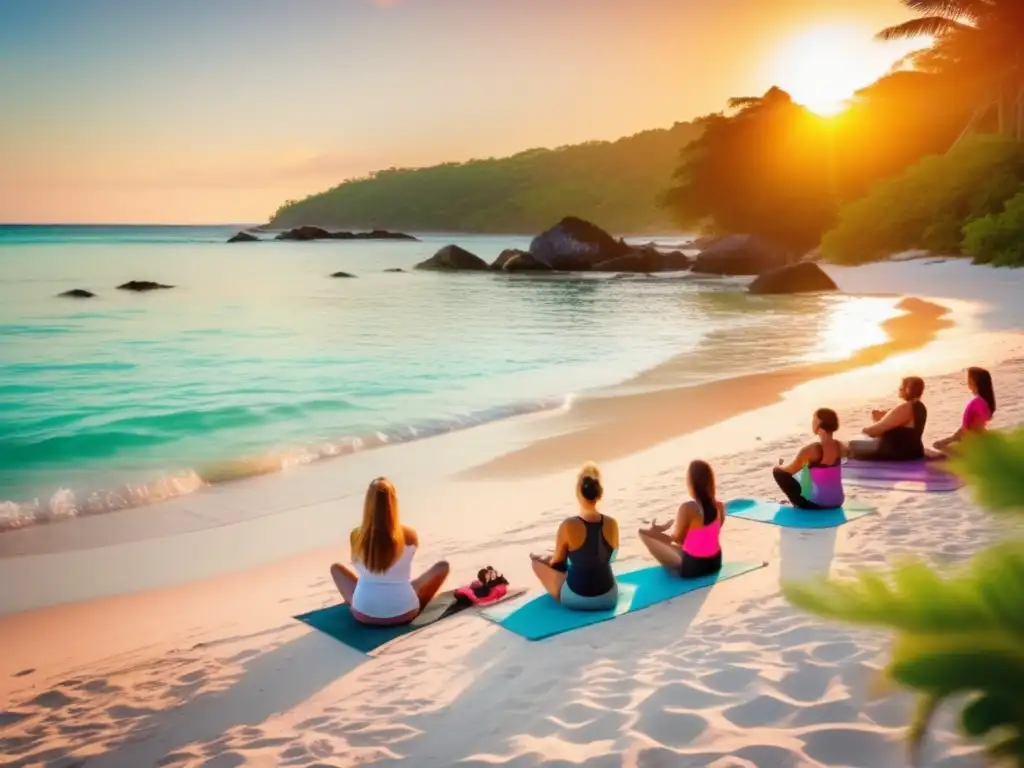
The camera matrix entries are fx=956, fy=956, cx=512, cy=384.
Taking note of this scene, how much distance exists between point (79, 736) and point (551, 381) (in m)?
15.9

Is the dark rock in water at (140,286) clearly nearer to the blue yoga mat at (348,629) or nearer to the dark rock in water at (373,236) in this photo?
the blue yoga mat at (348,629)

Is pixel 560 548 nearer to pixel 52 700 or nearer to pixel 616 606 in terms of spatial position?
pixel 616 606

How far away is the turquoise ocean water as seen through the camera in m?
14.6

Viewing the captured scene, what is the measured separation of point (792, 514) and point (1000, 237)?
3262cm

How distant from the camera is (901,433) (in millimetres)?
9852

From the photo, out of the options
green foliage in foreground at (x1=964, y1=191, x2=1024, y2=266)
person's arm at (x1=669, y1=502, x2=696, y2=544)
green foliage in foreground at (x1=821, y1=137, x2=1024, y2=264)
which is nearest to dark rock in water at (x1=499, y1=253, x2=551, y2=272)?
green foliage in foreground at (x1=821, y1=137, x2=1024, y2=264)

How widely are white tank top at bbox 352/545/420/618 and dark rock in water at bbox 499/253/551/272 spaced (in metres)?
60.4

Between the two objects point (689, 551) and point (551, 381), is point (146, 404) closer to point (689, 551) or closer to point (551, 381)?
point (551, 381)

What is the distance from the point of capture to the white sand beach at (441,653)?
186 inches

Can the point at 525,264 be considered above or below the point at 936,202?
below

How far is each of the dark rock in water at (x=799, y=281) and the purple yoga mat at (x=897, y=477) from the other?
113 feet

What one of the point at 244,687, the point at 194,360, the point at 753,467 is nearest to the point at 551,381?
the point at 753,467

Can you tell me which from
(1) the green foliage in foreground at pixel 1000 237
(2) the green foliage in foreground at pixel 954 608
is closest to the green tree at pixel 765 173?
(1) the green foliage in foreground at pixel 1000 237

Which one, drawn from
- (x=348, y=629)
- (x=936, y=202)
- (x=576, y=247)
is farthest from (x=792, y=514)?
(x=576, y=247)
